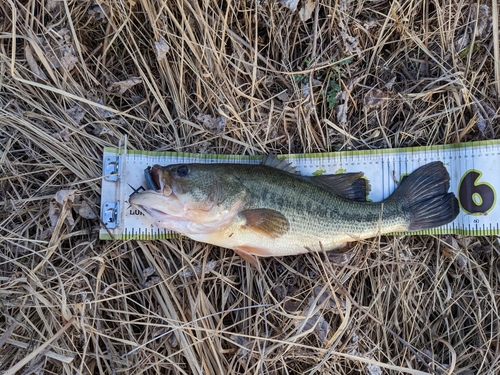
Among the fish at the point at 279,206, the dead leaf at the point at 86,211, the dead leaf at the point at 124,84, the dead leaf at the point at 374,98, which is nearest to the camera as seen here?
the fish at the point at 279,206

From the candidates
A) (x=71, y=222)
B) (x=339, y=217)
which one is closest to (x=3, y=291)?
(x=71, y=222)

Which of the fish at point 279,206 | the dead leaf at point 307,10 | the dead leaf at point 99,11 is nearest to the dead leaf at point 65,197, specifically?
the fish at point 279,206

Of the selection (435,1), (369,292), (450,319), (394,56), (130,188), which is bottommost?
(450,319)

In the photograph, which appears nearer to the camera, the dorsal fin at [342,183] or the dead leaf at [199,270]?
the dead leaf at [199,270]

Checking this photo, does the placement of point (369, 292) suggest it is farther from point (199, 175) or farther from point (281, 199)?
point (199, 175)

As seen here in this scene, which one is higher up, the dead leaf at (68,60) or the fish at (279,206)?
the dead leaf at (68,60)

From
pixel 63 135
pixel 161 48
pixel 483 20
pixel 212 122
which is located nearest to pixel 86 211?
pixel 63 135

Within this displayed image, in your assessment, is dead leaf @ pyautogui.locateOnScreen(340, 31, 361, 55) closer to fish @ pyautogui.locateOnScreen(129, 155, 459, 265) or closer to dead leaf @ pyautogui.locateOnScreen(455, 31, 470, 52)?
dead leaf @ pyautogui.locateOnScreen(455, 31, 470, 52)

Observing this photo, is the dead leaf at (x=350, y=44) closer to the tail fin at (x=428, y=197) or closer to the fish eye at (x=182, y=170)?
the tail fin at (x=428, y=197)
